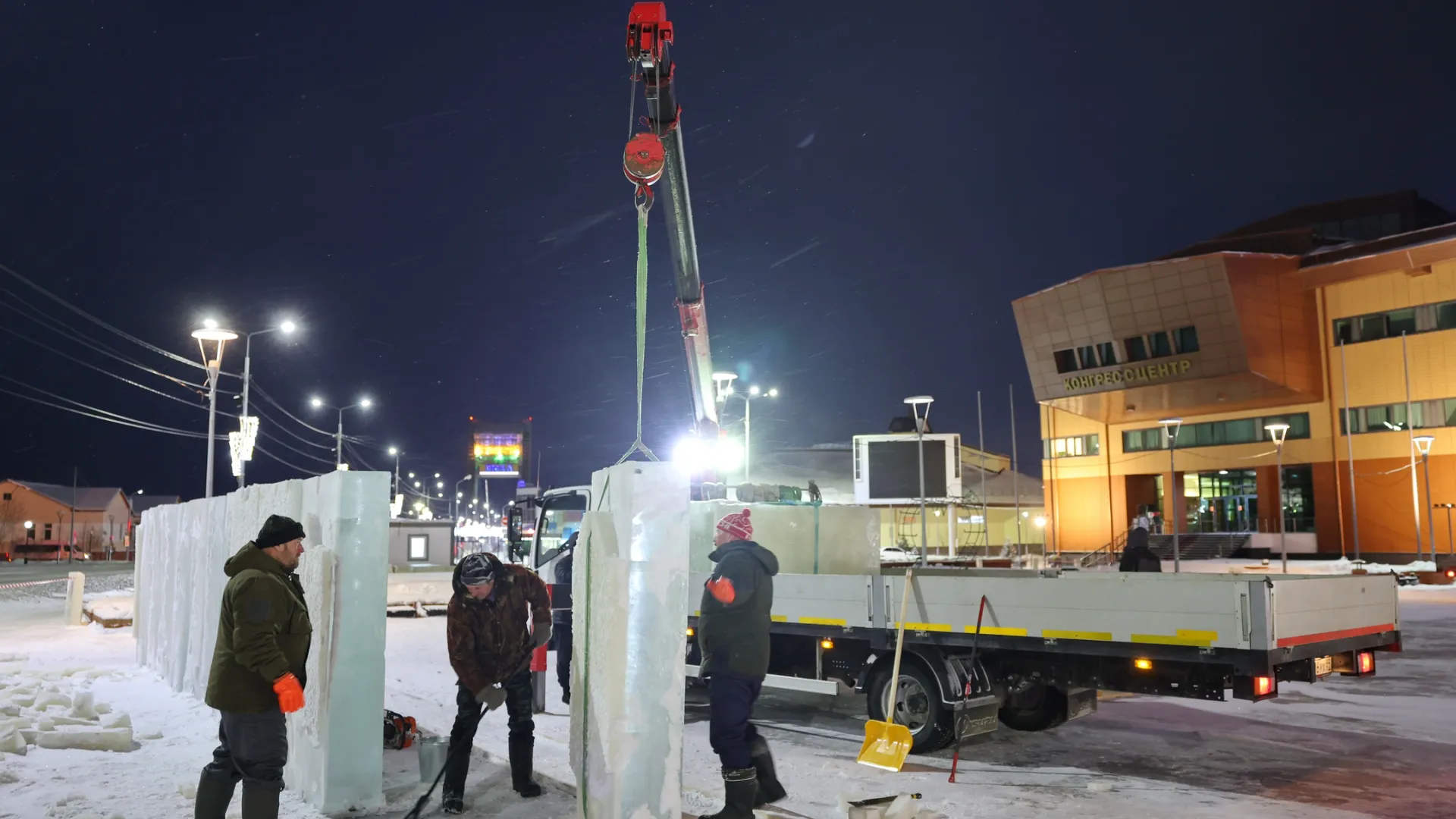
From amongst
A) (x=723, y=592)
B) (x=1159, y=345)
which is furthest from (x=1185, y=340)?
(x=723, y=592)

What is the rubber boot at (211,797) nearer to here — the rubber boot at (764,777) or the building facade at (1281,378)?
the rubber boot at (764,777)

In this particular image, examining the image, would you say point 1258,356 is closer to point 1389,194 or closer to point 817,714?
point 1389,194

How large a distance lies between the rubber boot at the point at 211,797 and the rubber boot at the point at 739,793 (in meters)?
2.70

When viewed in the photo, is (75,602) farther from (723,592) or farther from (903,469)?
(903,469)

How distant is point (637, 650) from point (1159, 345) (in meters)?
Answer: 45.4

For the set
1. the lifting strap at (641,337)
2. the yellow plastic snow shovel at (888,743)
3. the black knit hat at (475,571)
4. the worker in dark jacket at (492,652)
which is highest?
the lifting strap at (641,337)

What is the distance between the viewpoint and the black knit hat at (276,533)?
17.3 ft

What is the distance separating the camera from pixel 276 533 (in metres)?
5.26

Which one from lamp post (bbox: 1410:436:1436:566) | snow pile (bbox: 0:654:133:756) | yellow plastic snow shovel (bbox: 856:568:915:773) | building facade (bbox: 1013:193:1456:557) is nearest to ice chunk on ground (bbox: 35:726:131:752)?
snow pile (bbox: 0:654:133:756)

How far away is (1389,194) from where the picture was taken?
61.5 metres

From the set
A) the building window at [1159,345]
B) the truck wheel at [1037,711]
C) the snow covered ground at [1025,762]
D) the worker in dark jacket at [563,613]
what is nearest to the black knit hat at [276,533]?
the snow covered ground at [1025,762]

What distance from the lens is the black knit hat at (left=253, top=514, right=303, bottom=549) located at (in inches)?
207

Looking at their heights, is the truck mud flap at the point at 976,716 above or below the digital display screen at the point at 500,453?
below

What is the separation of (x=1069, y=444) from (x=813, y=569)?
47.3 m
